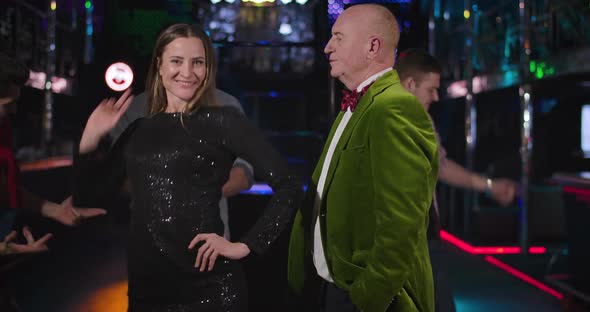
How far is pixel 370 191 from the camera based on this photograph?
55.8 inches

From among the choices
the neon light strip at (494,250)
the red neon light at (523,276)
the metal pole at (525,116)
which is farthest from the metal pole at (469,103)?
the red neon light at (523,276)

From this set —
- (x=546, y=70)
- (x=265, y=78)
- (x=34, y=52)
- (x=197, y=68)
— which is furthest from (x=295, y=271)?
(x=265, y=78)

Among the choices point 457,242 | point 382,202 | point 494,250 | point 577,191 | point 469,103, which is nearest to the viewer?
point 382,202

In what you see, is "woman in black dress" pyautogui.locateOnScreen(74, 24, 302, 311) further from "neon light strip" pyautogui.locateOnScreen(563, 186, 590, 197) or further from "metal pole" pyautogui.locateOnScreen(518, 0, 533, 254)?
"metal pole" pyautogui.locateOnScreen(518, 0, 533, 254)

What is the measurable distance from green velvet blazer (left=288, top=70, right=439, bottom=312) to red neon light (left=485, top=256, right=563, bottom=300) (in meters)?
3.80

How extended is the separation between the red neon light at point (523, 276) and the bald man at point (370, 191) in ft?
12.3

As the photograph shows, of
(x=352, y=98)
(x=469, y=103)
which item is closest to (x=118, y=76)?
(x=352, y=98)

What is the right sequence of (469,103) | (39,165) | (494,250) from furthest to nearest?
(469,103) → (494,250) → (39,165)

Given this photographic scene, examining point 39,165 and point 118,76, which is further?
point 39,165

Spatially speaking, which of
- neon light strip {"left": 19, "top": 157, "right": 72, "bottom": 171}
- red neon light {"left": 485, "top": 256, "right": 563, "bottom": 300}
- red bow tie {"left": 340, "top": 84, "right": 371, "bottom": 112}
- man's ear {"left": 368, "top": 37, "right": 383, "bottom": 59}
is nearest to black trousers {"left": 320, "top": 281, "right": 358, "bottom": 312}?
red bow tie {"left": 340, "top": 84, "right": 371, "bottom": 112}

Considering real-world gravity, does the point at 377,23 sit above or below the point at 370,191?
above

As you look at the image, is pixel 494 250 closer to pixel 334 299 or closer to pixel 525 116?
pixel 525 116

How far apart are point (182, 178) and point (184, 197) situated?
0.17ft

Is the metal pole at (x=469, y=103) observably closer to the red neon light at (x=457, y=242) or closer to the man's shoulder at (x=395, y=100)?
the red neon light at (x=457, y=242)
